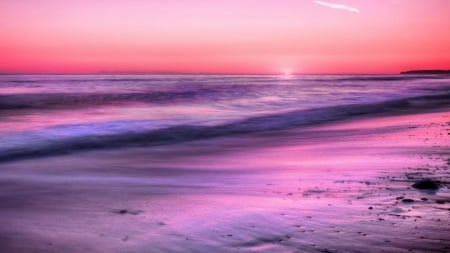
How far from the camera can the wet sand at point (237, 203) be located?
11.3ft

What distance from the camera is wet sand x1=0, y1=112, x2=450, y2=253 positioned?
345 centimetres

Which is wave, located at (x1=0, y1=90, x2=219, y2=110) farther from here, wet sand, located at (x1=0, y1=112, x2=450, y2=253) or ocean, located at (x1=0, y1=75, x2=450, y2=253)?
wet sand, located at (x1=0, y1=112, x2=450, y2=253)

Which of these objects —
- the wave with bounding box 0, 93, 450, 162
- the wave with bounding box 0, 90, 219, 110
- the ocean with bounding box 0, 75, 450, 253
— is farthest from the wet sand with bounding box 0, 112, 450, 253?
the wave with bounding box 0, 90, 219, 110

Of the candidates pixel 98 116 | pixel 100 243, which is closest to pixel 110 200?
pixel 100 243

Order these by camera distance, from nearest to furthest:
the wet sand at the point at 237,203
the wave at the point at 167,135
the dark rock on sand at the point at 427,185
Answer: the wet sand at the point at 237,203, the dark rock on sand at the point at 427,185, the wave at the point at 167,135

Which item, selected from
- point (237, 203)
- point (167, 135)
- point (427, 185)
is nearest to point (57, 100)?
point (167, 135)

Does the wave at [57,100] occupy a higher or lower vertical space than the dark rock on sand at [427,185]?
lower

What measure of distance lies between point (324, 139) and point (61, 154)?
5926mm

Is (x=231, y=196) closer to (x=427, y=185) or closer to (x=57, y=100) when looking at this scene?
(x=427, y=185)

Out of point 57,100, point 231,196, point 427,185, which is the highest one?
point 427,185

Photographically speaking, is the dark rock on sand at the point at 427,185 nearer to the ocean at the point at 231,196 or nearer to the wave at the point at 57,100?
the ocean at the point at 231,196

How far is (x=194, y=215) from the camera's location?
4270 millimetres

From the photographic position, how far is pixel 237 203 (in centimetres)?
466

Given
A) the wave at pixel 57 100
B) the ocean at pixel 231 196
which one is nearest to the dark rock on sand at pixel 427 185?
the ocean at pixel 231 196
